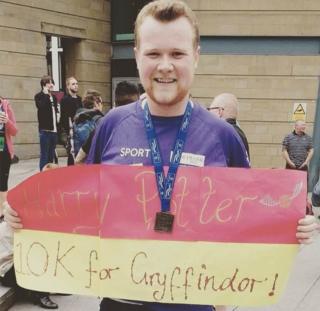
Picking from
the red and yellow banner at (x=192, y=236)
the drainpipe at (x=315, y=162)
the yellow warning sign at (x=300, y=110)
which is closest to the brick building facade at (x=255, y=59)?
the yellow warning sign at (x=300, y=110)

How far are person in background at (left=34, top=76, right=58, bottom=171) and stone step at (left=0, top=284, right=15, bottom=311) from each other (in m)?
4.79

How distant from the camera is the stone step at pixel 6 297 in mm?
3446

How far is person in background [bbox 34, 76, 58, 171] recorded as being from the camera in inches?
318

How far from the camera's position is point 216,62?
9477 mm

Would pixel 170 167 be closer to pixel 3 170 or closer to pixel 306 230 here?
pixel 306 230

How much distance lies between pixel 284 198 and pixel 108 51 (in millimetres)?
12405

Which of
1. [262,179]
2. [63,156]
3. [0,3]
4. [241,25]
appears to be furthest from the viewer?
[63,156]

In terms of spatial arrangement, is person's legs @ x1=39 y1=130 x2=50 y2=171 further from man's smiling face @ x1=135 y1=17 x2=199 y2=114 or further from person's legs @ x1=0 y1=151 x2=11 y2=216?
man's smiling face @ x1=135 y1=17 x2=199 y2=114

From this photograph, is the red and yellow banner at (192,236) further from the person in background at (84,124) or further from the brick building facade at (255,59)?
the brick building facade at (255,59)

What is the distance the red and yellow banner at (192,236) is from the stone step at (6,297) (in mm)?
2365

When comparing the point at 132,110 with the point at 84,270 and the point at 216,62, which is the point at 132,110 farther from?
the point at 216,62


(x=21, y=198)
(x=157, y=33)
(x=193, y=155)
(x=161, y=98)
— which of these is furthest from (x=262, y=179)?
(x=21, y=198)

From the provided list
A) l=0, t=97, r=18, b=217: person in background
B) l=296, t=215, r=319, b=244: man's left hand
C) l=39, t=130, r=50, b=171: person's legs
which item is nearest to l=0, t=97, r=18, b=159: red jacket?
l=0, t=97, r=18, b=217: person in background

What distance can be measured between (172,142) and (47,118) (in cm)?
715
